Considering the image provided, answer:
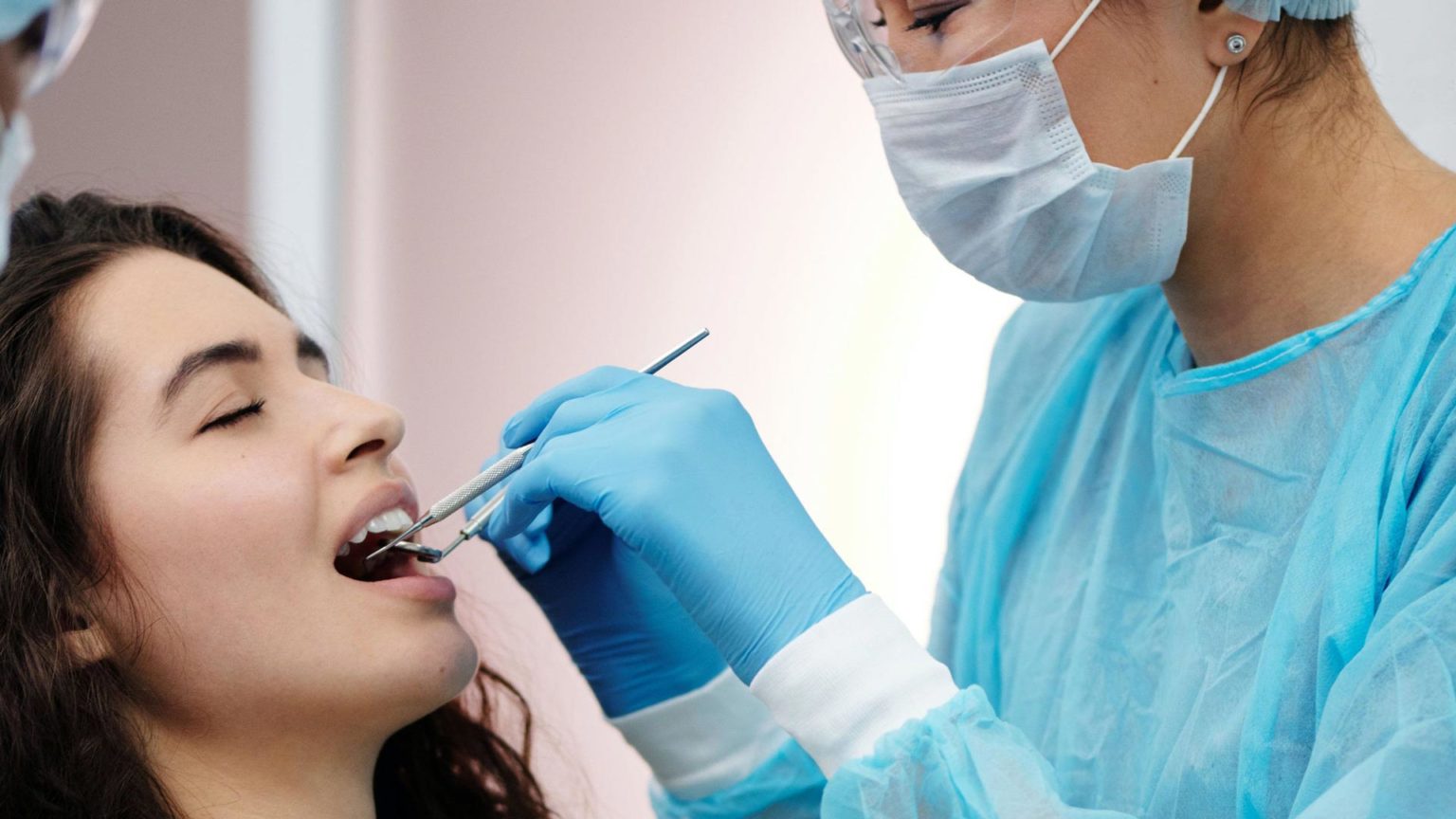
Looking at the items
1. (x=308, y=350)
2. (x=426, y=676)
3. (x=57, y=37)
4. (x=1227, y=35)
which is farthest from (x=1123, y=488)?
(x=57, y=37)

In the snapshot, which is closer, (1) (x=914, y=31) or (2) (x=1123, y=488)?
(1) (x=914, y=31)

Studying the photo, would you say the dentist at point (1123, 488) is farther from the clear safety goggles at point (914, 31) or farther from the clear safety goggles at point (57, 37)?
the clear safety goggles at point (57, 37)

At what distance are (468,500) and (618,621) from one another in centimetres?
27

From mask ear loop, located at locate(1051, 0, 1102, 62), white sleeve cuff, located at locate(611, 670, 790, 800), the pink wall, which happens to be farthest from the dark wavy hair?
the pink wall

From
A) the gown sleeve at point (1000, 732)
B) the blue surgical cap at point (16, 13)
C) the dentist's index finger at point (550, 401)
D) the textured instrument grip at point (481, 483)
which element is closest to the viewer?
the blue surgical cap at point (16, 13)

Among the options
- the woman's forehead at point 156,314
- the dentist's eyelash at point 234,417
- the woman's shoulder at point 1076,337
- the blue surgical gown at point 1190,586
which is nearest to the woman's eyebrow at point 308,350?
the woman's forehead at point 156,314

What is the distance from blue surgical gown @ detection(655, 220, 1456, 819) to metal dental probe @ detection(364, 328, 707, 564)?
1.29 feet

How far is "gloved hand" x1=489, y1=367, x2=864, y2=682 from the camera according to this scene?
112cm

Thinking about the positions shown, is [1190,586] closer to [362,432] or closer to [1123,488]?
[1123,488]

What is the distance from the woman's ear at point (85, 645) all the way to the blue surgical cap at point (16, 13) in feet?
2.62

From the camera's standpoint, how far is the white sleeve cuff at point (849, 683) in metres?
1.06

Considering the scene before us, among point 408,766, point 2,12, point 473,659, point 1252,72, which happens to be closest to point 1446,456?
point 1252,72

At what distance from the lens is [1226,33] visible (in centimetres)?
118

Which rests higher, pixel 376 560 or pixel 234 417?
pixel 234 417
